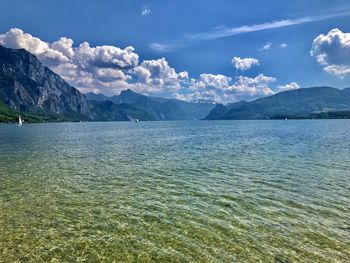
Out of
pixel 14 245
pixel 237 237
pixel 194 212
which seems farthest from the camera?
pixel 194 212

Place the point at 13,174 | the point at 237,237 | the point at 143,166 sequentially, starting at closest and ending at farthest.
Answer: the point at 237,237 < the point at 13,174 < the point at 143,166

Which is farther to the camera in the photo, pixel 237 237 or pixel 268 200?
pixel 268 200

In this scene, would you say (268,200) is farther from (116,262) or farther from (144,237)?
(116,262)

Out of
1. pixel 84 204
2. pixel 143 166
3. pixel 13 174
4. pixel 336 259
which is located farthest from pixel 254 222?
pixel 13 174

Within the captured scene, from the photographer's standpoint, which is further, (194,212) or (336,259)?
(194,212)

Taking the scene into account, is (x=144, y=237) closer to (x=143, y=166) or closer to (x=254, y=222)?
(x=254, y=222)

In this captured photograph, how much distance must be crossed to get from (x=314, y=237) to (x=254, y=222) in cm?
466

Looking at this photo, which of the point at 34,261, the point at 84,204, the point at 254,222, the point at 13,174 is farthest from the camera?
the point at 13,174

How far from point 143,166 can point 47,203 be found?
24361 millimetres

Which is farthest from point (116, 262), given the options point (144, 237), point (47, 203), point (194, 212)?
point (47, 203)

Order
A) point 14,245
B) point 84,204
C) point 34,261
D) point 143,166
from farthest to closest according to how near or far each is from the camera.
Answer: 1. point 143,166
2. point 84,204
3. point 14,245
4. point 34,261

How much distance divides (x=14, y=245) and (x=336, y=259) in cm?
2141

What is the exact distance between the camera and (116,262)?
59.6ft

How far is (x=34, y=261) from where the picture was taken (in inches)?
710
